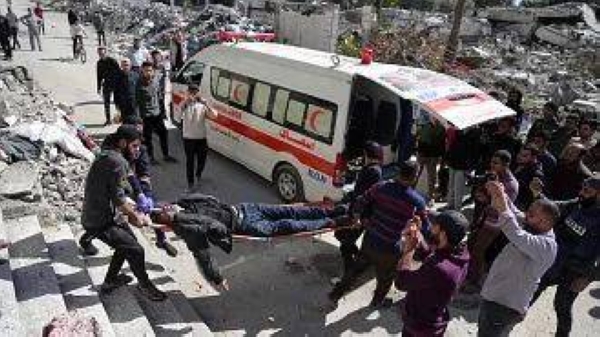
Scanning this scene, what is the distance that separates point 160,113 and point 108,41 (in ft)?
51.4

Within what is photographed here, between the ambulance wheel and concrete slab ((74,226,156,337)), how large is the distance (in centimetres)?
339

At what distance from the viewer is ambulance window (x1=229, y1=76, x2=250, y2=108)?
995 centimetres

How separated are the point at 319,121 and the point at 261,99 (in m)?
1.52

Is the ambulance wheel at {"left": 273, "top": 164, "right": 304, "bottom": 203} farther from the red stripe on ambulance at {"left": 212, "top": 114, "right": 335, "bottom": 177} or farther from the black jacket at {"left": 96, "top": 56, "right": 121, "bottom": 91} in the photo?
the black jacket at {"left": 96, "top": 56, "right": 121, "bottom": 91}

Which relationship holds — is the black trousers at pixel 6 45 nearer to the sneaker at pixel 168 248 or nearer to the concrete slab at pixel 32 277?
the concrete slab at pixel 32 277

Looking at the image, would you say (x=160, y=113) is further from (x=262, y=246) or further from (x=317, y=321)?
(x=317, y=321)

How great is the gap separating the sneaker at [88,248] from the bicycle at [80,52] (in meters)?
14.5

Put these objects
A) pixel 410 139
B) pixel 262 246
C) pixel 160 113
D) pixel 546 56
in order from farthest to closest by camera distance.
Answer: pixel 546 56 < pixel 160 113 < pixel 410 139 < pixel 262 246

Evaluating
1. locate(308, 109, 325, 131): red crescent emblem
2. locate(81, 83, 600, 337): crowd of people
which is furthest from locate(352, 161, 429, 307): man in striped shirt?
locate(308, 109, 325, 131): red crescent emblem

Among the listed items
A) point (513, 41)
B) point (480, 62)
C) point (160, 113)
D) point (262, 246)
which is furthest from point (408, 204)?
point (513, 41)

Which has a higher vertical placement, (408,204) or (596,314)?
(408,204)

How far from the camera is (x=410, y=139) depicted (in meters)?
8.91

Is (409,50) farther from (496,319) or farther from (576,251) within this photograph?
(496,319)

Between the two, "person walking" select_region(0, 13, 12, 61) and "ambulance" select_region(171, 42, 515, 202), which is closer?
"ambulance" select_region(171, 42, 515, 202)
